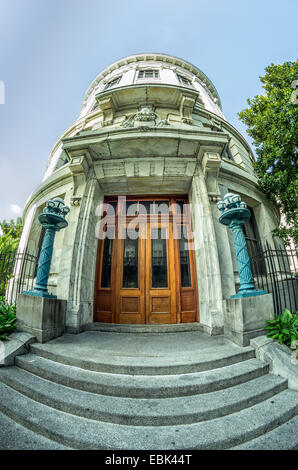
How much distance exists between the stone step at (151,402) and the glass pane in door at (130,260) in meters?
3.30

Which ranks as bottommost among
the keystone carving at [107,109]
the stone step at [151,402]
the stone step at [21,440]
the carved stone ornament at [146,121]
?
the stone step at [21,440]

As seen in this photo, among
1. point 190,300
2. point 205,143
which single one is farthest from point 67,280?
point 205,143

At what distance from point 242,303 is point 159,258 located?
2.88m

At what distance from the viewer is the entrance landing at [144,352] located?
287 centimetres

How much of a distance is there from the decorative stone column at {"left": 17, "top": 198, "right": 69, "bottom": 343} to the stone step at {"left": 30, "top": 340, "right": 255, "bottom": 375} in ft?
1.63

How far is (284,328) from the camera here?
3480 mm

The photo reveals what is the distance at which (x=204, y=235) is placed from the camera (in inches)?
206

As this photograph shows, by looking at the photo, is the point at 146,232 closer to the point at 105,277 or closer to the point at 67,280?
the point at 105,277

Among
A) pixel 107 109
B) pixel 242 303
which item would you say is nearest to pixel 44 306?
pixel 242 303

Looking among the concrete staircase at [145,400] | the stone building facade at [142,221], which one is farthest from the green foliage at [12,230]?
the concrete staircase at [145,400]

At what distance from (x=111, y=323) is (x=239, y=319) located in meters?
3.51

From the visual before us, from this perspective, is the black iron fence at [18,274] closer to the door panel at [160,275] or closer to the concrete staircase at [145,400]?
the concrete staircase at [145,400]

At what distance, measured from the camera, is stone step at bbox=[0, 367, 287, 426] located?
2.12m
